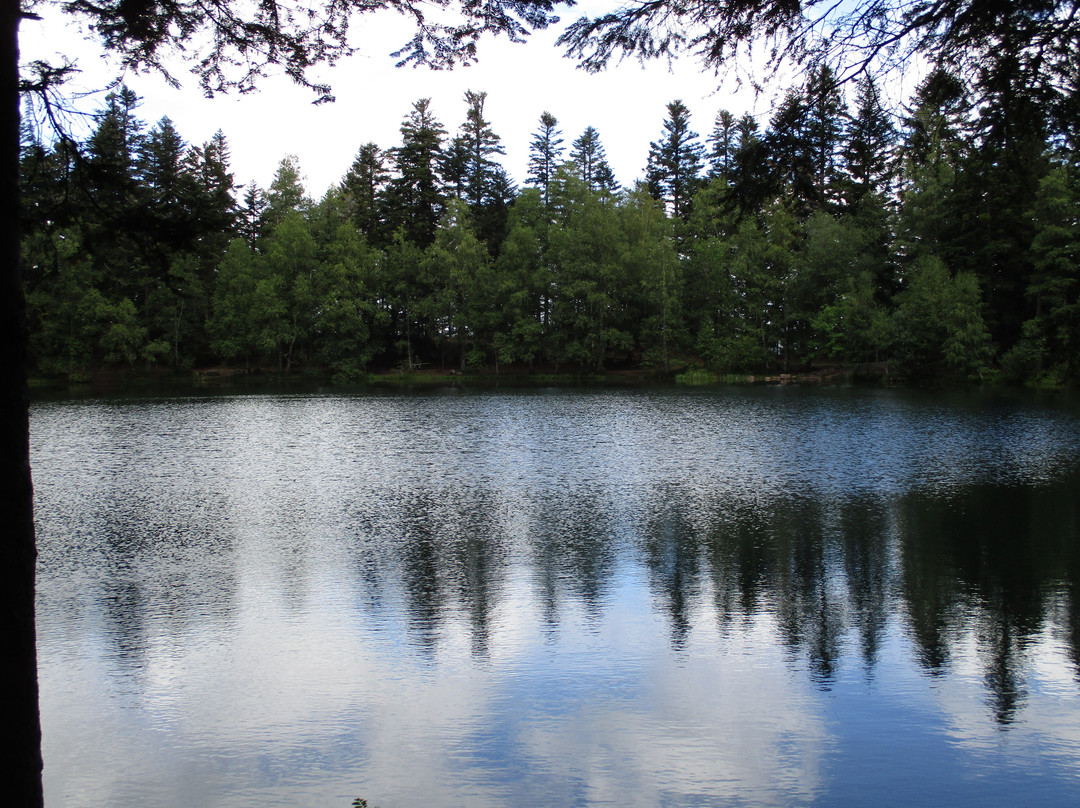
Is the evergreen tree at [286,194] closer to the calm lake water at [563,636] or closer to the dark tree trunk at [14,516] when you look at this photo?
the calm lake water at [563,636]

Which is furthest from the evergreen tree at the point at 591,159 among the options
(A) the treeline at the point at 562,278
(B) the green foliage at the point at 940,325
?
(B) the green foliage at the point at 940,325

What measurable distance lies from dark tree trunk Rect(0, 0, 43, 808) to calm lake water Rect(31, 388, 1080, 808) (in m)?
1.43

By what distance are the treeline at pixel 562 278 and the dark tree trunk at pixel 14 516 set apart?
155 ft

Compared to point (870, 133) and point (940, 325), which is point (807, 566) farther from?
point (940, 325)

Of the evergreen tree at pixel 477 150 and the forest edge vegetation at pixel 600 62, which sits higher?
the evergreen tree at pixel 477 150

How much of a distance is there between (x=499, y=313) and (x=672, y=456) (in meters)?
44.3

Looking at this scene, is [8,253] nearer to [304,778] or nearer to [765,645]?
[304,778]

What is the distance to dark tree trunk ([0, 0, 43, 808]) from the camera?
3.70 meters

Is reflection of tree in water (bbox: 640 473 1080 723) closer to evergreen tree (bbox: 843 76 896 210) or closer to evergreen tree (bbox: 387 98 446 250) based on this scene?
evergreen tree (bbox: 843 76 896 210)

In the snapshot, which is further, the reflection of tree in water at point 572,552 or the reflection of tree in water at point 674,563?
the reflection of tree in water at point 572,552

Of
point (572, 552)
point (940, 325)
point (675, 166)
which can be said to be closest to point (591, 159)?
point (675, 166)

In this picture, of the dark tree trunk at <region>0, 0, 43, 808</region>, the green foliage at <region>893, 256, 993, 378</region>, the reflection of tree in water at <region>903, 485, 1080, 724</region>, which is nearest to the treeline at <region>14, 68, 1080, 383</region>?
the green foliage at <region>893, 256, 993, 378</region>

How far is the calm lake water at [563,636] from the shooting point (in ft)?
17.2

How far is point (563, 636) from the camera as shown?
24.9 ft
